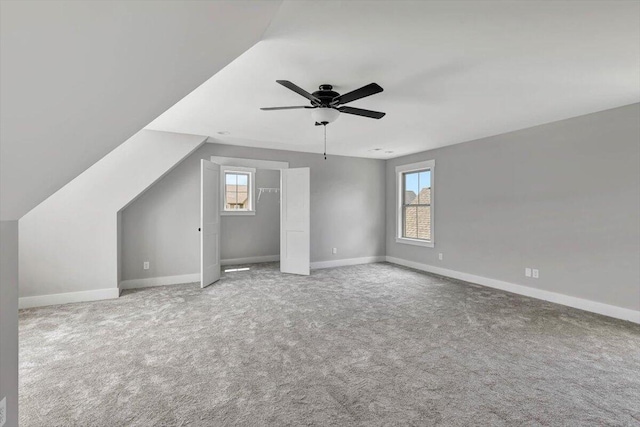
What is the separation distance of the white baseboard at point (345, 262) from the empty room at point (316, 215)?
0.40 feet

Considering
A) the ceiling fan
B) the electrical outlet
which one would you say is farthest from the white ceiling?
the electrical outlet

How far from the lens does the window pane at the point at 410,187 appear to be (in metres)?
6.48

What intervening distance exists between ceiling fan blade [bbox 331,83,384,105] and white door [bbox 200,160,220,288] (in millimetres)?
2845

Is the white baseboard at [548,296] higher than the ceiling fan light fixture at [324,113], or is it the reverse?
the ceiling fan light fixture at [324,113]

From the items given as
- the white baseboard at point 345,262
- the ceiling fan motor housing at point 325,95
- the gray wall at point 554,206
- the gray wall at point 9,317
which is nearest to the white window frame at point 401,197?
the gray wall at point 554,206

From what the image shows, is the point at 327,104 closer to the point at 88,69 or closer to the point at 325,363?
the point at 88,69

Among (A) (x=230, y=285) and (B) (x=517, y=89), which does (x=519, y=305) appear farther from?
(A) (x=230, y=285)

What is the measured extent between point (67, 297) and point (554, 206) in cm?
669

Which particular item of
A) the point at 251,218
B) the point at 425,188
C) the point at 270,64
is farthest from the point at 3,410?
the point at 425,188

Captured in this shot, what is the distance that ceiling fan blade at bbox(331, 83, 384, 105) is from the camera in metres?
2.35

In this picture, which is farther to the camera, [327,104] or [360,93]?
[327,104]

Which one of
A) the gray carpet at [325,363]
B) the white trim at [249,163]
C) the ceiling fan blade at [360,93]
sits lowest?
the gray carpet at [325,363]

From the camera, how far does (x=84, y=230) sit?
4.08m

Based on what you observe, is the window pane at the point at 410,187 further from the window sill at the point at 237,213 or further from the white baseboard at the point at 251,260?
the window sill at the point at 237,213
